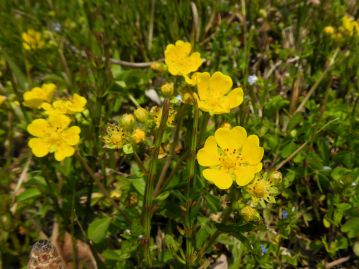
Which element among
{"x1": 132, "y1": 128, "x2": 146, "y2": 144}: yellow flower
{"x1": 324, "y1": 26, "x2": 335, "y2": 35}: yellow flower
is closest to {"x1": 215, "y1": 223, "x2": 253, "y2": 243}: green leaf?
{"x1": 132, "y1": 128, "x2": 146, "y2": 144}: yellow flower

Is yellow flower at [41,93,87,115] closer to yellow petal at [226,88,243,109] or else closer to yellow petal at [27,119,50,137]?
yellow petal at [27,119,50,137]

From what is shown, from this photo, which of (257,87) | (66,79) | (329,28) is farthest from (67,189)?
(329,28)

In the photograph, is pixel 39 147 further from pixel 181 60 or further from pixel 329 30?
pixel 329 30

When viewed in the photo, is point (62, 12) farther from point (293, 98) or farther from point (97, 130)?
point (293, 98)

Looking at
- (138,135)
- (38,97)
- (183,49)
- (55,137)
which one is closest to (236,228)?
(138,135)

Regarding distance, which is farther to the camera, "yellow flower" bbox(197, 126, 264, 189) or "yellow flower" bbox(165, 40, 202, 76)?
"yellow flower" bbox(165, 40, 202, 76)

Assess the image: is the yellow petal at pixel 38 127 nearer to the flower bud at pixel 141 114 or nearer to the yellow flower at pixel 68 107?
the yellow flower at pixel 68 107
